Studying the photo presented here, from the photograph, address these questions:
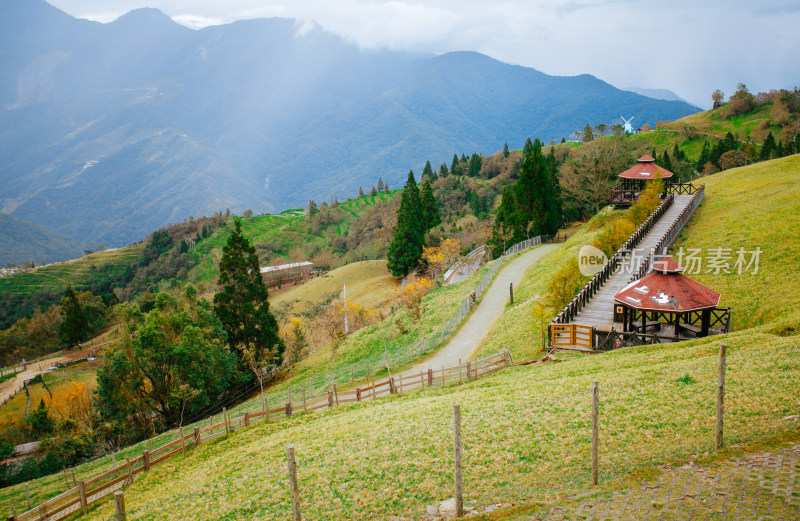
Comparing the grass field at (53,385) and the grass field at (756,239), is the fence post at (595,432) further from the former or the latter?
the grass field at (53,385)

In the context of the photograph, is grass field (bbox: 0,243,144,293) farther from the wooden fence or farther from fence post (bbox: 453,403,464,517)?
fence post (bbox: 453,403,464,517)

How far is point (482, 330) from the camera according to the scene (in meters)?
31.9

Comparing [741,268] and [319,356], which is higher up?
[741,268]

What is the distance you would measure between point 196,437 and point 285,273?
77.6 meters

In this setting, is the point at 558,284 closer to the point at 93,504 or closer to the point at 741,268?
the point at 741,268

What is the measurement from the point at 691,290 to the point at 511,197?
145 ft

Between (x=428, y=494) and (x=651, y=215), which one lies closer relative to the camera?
(x=428, y=494)

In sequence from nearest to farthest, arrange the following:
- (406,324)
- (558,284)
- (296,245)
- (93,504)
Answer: (93,504) < (558,284) < (406,324) < (296,245)

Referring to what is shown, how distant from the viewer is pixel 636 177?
48.1 meters

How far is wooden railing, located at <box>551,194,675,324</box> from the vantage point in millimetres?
24064

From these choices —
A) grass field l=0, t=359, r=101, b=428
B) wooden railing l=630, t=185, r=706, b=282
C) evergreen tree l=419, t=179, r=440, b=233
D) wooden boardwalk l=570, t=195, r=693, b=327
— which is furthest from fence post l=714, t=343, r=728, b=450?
evergreen tree l=419, t=179, r=440, b=233

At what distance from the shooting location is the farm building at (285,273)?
300ft

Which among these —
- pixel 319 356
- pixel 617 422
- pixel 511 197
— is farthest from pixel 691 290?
pixel 511 197

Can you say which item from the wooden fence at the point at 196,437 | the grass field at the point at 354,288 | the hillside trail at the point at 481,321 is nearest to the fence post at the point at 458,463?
the wooden fence at the point at 196,437
